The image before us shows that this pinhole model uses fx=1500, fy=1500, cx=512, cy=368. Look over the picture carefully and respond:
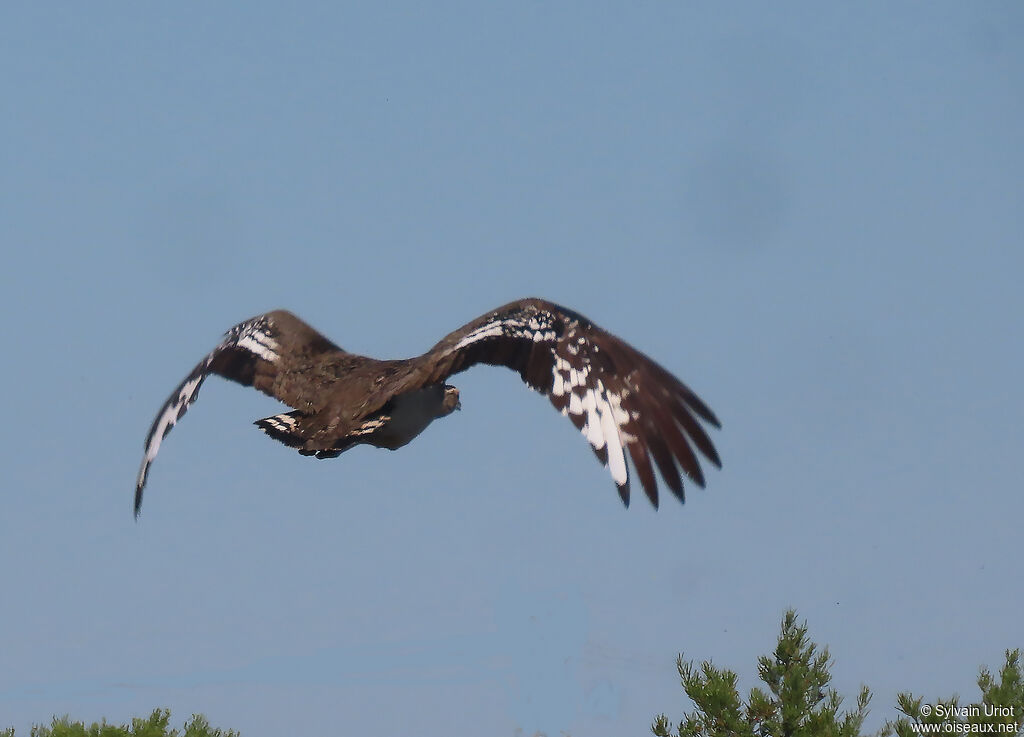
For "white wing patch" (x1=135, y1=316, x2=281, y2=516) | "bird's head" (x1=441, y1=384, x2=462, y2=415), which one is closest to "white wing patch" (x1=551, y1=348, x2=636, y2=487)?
"bird's head" (x1=441, y1=384, x2=462, y2=415)

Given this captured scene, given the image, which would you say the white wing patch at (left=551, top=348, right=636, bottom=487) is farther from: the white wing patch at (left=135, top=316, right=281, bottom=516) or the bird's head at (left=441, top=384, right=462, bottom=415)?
the white wing patch at (left=135, top=316, right=281, bottom=516)

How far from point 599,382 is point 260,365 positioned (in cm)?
454

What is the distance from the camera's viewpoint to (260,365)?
16.5 meters

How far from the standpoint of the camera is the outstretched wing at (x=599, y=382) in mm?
12953

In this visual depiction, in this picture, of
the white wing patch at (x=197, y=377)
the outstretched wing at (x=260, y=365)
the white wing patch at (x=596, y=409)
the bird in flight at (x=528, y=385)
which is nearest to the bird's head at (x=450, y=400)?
the bird in flight at (x=528, y=385)

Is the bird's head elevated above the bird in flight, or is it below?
above

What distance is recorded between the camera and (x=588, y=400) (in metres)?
13.5

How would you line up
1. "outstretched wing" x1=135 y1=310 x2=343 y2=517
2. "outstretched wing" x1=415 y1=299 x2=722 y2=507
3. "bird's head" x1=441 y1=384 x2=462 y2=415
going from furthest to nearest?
"bird's head" x1=441 y1=384 x2=462 y2=415 < "outstretched wing" x1=135 y1=310 x2=343 y2=517 < "outstretched wing" x1=415 y1=299 x2=722 y2=507

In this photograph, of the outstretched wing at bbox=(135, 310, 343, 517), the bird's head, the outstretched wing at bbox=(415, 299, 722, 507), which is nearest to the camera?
the outstretched wing at bbox=(415, 299, 722, 507)

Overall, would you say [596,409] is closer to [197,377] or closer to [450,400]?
[450,400]

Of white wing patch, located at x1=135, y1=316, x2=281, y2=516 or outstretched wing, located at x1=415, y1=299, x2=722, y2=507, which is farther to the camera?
white wing patch, located at x1=135, y1=316, x2=281, y2=516

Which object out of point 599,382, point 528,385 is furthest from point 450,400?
point 599,382

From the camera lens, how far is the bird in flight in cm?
1302

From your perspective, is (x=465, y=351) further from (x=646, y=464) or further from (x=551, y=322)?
(x=646, y=464)
